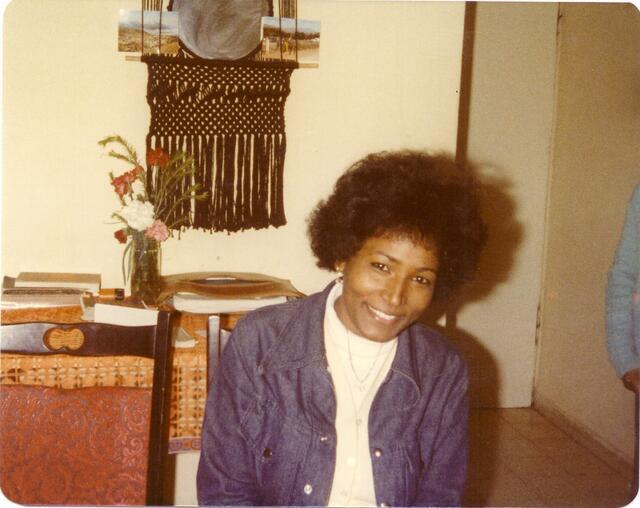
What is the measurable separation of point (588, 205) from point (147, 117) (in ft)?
6.24

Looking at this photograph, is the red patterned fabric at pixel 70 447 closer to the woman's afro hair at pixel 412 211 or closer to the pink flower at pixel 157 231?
the woman's afro hair at pixel 412 211

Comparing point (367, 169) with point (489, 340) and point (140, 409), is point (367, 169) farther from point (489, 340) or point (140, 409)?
point (489, 340)

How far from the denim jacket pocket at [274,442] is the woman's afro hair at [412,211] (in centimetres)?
32

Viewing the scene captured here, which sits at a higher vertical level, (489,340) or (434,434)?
(434,434)

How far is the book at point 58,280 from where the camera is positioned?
1896 millimetres

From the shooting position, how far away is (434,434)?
1242 millimetres

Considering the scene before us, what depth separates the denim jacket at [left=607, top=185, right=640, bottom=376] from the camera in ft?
5.24

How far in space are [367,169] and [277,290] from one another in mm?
691

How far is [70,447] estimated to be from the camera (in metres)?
1.25

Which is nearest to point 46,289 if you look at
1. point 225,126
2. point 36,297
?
point 36,297

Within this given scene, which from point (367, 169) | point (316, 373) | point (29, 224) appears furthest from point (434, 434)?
point (29, 224)

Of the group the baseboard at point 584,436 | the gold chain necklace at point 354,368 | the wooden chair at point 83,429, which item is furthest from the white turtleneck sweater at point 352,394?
the baseboard at point 584,436

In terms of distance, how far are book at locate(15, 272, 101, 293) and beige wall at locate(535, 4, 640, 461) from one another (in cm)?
199

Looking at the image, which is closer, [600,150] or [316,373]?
[316,373]
